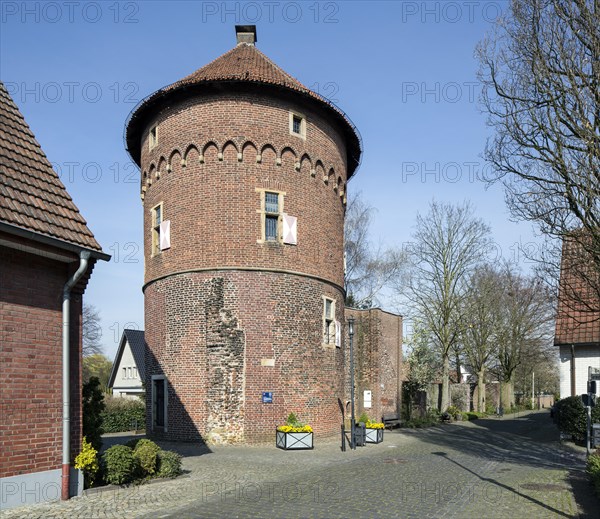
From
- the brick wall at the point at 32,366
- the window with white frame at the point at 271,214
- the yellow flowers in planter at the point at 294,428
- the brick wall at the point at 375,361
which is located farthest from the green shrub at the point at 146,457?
the brick wall at the point at 375,361

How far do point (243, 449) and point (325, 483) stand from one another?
6103 millimetres

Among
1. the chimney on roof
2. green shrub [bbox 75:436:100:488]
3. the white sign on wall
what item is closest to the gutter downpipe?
green shrub [bbox 75:436:100:488]

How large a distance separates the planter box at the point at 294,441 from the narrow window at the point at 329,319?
4.14 metres

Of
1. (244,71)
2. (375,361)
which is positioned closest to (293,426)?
(375,361)

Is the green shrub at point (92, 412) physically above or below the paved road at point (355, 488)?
above

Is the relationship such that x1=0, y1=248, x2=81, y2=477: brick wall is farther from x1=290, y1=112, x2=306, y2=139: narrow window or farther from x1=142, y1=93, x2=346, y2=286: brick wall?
x1=290, y1=112, x2=306, y2=139: narrow window

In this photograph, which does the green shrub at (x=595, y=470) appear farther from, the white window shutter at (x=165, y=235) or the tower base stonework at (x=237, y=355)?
the white window shutter at (x=165, y=235)

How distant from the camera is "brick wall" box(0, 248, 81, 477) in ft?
31.9

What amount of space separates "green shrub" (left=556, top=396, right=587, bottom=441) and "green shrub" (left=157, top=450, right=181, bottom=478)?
15.1 m

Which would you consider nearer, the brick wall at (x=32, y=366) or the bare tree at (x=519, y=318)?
the brick wall at (x=32, y=366)

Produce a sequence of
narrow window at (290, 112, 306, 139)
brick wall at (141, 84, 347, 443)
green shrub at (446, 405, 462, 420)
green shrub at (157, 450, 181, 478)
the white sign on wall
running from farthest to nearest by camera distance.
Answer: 1. green shrub at (446, 405, 462, 420)
2. the white sign on wall
3. narrow window at (290, 112, 306, 139)
4. brick wall at (141, 84, 347, 443)
5. green shrub at (157, 450, 181, 478)

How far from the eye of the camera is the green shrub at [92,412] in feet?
39.1

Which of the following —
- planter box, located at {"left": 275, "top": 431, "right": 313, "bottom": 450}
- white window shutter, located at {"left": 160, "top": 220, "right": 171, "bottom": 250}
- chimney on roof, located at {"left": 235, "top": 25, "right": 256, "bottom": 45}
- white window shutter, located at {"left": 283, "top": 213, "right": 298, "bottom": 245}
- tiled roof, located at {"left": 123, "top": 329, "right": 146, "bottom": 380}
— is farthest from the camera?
tiled roof, located at {"left": 123, "top": 329, "right": 146, "bottom": 380}

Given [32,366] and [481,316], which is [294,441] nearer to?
[32,366]
